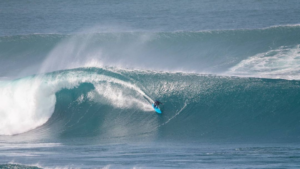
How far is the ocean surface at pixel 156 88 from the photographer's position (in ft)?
46.3

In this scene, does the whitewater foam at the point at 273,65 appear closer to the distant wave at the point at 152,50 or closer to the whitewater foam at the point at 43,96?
the distant wave at the point at 152,50

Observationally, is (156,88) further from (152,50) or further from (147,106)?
(152,50)

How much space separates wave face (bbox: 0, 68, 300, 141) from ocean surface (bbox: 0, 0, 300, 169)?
A: 1.8 inches

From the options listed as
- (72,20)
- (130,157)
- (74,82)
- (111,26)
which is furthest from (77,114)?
(72,20)

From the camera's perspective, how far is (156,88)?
1822 centimetres

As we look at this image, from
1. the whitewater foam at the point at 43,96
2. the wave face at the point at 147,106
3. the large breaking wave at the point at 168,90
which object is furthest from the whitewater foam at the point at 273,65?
the whitewater foam at the point at 43,96

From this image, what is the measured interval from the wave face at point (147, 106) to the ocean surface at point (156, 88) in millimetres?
45

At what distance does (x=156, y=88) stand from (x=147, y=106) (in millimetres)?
1060

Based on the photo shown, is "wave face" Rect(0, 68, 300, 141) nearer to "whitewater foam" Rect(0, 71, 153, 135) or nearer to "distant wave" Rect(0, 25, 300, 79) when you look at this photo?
"whitewater foam" Rect(0, 71, 153, 135)

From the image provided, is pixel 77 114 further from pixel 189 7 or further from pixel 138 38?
pixel 189 7

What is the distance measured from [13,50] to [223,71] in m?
12.5

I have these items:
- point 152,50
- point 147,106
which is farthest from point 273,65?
point 152,50

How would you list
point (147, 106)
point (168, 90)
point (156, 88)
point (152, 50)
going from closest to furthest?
point (147, 106) < point (168, 90) < point (156, 88) < point (152, 50)

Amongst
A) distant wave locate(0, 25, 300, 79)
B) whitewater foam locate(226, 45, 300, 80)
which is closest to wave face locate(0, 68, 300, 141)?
whitewater foam locate(226, 45, 300, 80)
